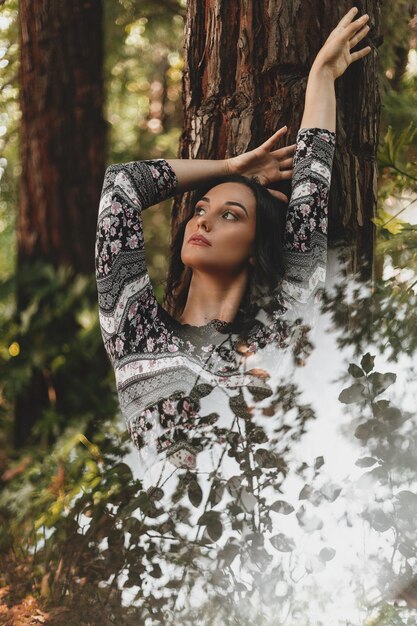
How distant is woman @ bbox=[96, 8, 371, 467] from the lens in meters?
2.38

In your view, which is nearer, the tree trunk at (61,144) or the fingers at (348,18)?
the fingers at (348,18)

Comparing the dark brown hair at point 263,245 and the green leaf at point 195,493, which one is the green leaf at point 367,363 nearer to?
the dark brown hair at point 263,245

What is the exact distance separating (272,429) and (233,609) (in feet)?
1.68

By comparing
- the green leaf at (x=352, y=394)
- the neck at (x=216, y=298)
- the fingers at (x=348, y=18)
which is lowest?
the green leaf at (x=352, y=394)

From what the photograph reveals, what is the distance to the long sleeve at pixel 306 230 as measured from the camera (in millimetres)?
2475

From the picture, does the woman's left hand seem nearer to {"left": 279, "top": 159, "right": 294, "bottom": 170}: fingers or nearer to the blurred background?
{"left": 279, "top": 159, "right": 294, "bottom": 170}: fingers

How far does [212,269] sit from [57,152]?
3.20 meters

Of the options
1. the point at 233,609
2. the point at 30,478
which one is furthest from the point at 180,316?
the point at 30,478

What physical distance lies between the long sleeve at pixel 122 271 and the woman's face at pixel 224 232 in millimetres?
162

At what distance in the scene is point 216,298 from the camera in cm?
249

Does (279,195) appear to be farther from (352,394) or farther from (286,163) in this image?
(352,394)

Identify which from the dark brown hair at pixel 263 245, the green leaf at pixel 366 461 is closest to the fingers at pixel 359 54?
the dark brown hair at pixel 263 245

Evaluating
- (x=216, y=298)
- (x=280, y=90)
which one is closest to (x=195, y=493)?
(x=216, y=298)

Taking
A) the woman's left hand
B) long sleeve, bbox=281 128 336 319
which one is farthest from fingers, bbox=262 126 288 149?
long sleeve, bbox=281 128 336 319
